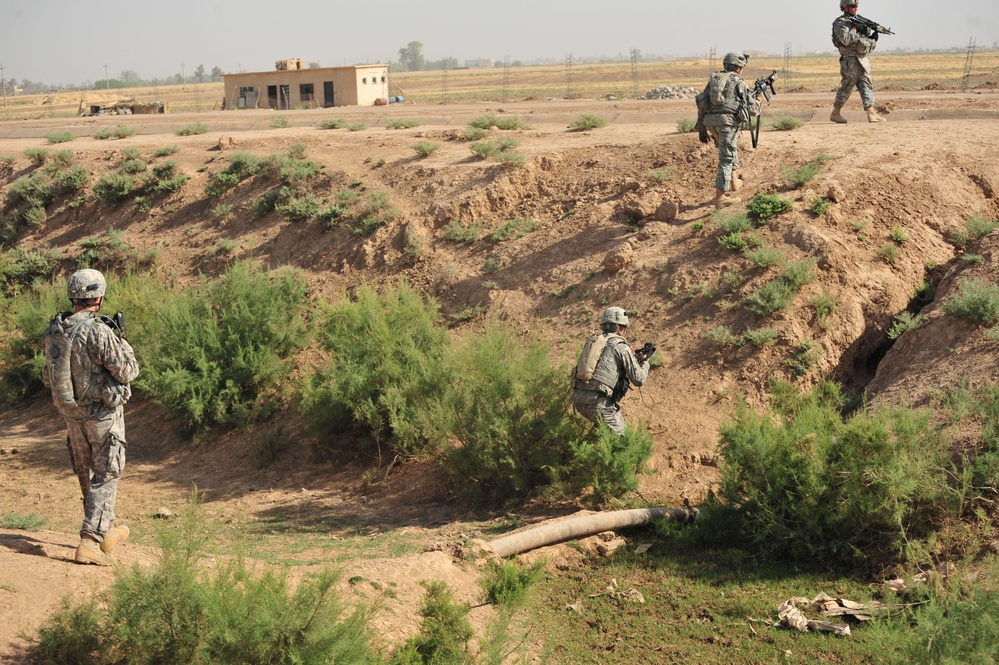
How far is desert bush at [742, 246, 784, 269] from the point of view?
444 inches

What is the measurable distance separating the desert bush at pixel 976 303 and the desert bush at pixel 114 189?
47.4 feet

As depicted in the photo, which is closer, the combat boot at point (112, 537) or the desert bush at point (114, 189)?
the combat boot at point (112, 537)

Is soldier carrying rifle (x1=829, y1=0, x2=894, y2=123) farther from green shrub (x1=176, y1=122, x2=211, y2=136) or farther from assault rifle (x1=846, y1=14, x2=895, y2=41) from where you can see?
green shrub (x1=176, y1=122, x2=211, y2=136)

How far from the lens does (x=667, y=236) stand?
12.5 m

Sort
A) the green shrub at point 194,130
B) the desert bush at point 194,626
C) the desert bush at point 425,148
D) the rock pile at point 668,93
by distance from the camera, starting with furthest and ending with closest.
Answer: the rock pile at point 668,93, the green shrub at point 194,130, the desert bush at point 425,148, the desert bush at point 194,626

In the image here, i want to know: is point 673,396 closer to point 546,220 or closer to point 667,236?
point 667,236

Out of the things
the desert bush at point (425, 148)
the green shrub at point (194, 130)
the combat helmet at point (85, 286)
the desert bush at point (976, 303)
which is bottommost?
the desert bush at point (976, 303)

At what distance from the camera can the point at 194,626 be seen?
17.1 feet

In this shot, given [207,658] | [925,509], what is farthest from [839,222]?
[207,658]

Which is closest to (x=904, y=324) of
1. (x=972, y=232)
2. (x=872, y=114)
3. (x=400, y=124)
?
(x=972, y=232)

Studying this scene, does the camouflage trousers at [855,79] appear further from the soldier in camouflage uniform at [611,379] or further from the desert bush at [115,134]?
the desert bush at [115,134]

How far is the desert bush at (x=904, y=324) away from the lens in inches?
401

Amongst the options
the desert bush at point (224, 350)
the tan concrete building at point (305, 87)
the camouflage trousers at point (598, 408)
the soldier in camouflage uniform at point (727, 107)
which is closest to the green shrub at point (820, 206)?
the soldier in camouflage uniform at point (727, 107)

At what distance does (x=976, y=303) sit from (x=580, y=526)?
460cm
